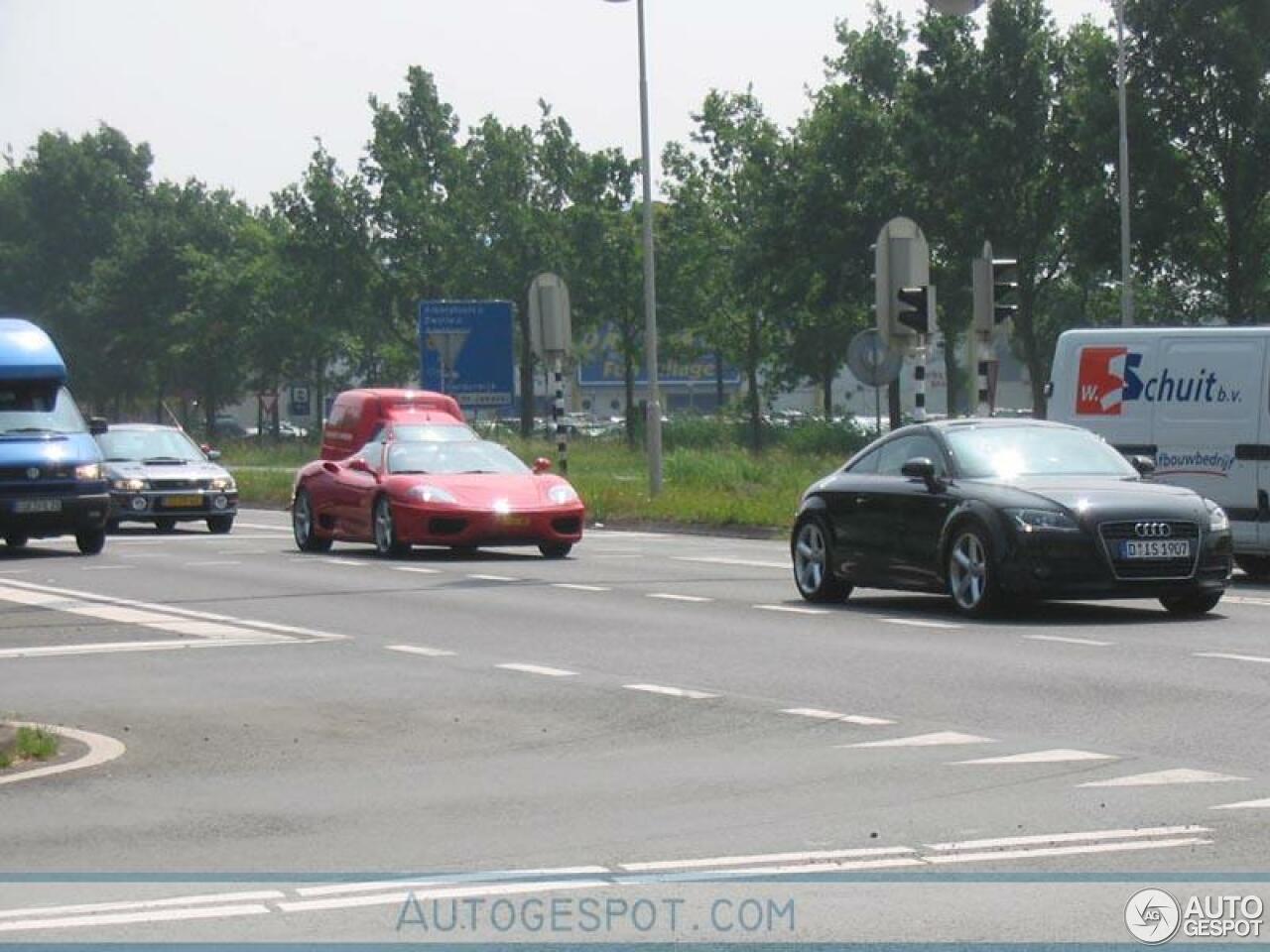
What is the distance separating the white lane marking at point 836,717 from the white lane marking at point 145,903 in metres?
4.71

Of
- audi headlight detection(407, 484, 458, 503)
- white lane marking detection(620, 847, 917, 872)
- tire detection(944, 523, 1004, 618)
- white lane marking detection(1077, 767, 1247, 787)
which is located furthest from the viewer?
audi headlight detection(407, 484, 458, 503)

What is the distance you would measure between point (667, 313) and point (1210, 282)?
24.6 m

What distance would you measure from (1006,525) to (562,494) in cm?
992

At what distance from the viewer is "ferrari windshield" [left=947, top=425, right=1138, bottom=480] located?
18.2m

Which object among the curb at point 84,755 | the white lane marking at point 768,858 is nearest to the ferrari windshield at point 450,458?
the curb at point 84,755

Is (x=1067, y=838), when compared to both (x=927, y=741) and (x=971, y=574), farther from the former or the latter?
(x=971, y=574)

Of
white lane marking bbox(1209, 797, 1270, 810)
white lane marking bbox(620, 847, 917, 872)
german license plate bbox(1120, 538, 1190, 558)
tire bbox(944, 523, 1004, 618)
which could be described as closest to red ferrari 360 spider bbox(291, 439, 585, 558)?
tire bbox(944, 523, 1004, 618)

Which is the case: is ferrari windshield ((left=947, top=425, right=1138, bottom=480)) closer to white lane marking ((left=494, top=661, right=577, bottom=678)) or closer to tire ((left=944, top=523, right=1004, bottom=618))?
tire ((left=944, top=523, right=1004, bottom=618))

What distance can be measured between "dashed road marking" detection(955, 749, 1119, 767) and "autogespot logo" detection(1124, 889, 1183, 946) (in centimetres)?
296

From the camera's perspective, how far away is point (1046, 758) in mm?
10477

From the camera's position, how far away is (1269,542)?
69.2 feet

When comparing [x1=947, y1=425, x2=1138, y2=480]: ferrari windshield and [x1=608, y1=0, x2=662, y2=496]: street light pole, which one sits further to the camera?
[x1=608, y1=0, x2=662, y2=496]: street light pole

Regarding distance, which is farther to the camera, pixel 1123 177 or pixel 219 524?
pixel 1123 177

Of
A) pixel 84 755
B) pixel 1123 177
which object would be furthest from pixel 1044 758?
pixel 1123 177
